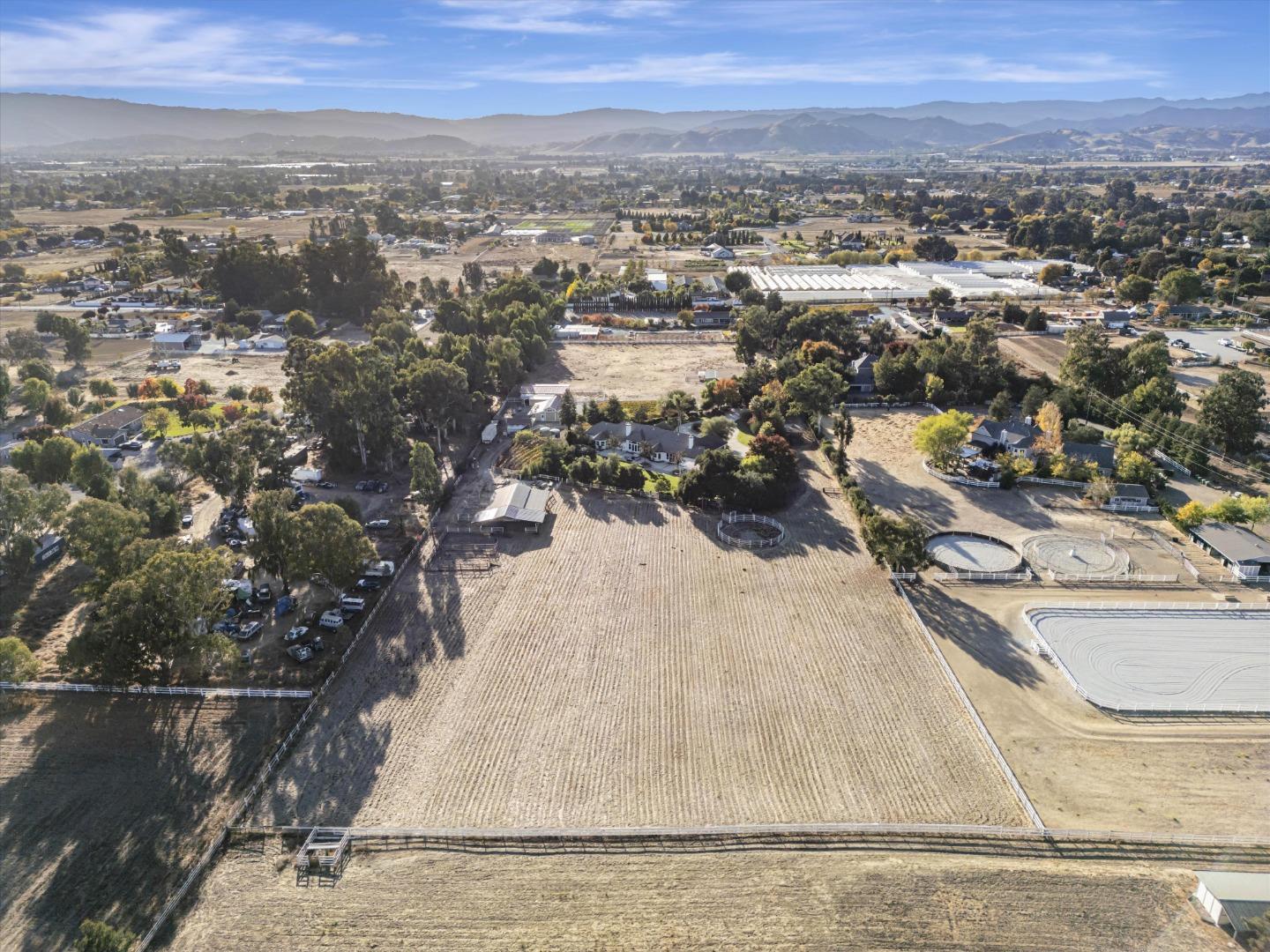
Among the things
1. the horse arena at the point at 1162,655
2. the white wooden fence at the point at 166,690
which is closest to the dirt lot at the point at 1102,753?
the horse arena at the point at 1162,655

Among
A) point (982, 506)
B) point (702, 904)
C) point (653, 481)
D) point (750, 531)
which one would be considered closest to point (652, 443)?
point (653, 481)

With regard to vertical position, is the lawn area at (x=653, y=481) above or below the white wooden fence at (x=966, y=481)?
below

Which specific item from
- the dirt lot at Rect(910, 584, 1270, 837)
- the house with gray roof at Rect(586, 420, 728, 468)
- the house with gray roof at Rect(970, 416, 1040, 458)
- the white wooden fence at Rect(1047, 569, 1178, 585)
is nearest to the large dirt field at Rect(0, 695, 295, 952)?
the dirt lot at Rect(910, 584, 1270, 837)

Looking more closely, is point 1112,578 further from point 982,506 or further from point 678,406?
point 678,406

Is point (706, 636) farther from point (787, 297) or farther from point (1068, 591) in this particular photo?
point (787, 297)

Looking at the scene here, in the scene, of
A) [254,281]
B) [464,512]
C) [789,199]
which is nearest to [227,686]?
[464,512]

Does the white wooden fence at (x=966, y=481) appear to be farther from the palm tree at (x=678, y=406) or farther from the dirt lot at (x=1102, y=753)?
the palm tree at (x=678, y=406)
